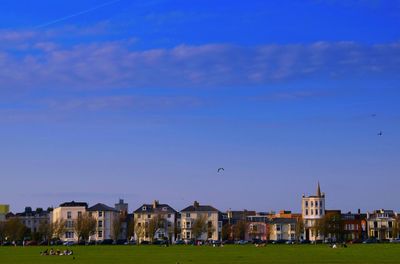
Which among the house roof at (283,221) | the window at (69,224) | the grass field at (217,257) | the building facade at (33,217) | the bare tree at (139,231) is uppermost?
the building facade at (33,217)

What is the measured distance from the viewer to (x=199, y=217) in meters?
175

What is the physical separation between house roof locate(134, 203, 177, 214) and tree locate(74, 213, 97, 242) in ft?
64.5

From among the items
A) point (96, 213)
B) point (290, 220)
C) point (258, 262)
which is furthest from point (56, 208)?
point (258, 262)

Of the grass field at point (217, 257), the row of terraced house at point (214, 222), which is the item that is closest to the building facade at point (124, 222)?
the row of terraced house at point (214, 222)

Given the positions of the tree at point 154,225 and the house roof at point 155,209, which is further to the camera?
the house roof at point 155,209

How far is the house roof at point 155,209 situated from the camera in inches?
7156

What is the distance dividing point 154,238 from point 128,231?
531 inches

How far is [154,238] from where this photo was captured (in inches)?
6639

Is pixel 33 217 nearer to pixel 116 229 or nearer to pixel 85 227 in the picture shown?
pixel 116 229

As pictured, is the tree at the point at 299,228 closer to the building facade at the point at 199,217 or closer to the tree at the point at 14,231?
the building facade at the point at 199,217

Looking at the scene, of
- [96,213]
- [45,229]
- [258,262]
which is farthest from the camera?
[96,213]

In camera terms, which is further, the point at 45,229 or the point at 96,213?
the point at 96,213

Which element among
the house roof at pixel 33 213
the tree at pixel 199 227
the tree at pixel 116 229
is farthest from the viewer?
the house roof at pixel 33 213

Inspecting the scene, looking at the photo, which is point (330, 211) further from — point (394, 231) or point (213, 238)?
point (213, 238)
